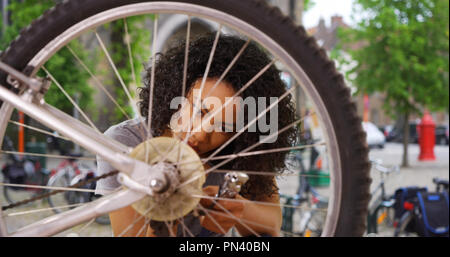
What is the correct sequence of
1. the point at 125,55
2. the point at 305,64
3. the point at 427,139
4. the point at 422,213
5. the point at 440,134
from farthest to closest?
the point at 427,139 < the point at 440,134 < the point at 422,213 < the point at 125,55 < the point at 305,64

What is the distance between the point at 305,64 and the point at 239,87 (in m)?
0.30

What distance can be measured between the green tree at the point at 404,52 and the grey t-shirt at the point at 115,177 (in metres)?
10.6

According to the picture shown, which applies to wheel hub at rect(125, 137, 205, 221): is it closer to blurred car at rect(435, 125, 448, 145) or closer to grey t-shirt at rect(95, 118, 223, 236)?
grey t-shirt at rect(95, 118, 223, 236)

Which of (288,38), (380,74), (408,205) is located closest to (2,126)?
(288,38)

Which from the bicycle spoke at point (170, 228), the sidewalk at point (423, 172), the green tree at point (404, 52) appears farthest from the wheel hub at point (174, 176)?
the green tree at point (404, 52)

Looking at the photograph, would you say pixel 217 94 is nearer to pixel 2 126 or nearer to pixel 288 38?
pixel 288 38

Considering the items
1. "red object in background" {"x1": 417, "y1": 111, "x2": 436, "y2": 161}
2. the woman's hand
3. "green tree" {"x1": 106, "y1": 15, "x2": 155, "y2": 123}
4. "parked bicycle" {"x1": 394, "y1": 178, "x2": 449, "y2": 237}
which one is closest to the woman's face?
the woman's hand

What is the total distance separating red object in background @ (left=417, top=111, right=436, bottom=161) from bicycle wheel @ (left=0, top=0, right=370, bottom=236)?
10.0m

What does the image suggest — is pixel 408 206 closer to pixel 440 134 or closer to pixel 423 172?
pixel 423 172

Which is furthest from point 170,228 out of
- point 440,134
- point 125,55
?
point 440,134

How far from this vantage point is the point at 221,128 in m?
1.21

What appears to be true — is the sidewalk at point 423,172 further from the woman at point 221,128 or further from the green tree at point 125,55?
the woman at point 221,128

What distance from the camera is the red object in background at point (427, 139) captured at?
34.3 ft

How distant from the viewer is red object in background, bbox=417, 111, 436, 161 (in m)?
10.4
